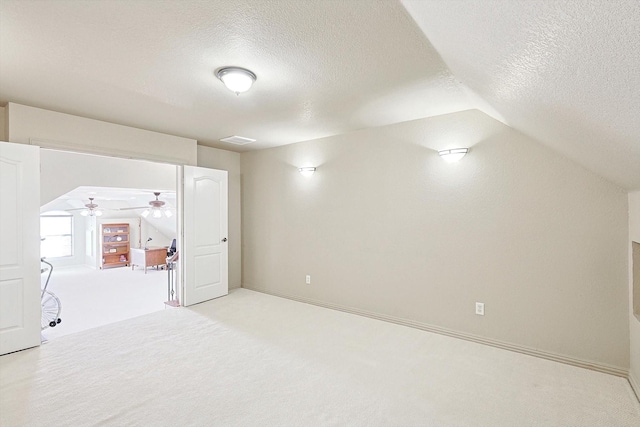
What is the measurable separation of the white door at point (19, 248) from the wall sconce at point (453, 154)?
419 centimetres

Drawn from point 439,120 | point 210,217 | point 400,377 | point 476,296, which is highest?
point 439,120

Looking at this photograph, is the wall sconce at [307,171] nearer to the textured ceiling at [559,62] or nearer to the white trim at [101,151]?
the white trim at [101,151]

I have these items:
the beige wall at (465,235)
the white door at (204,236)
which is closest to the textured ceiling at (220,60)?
the beige wall at (465,235)

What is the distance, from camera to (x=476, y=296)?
3.22 metres

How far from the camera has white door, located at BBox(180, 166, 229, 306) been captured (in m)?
4.48

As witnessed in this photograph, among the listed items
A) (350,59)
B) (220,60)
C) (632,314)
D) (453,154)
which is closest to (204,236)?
(220,60)

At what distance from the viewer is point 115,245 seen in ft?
31.8

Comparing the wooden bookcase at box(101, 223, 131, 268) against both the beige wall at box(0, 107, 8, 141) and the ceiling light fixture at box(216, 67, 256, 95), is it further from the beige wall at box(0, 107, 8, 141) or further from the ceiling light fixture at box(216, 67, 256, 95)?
the ceiling light fixture at box(216, 67, 256, 95)

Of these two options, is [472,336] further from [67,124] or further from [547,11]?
[67,124]

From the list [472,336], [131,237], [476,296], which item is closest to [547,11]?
[476,296]

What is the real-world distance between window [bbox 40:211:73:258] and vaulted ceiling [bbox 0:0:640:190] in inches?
333

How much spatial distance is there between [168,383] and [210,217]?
2.72 metres

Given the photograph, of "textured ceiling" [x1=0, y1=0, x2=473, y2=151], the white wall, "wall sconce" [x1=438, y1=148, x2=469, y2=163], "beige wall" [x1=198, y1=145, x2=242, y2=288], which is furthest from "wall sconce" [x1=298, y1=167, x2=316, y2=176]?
the white wall

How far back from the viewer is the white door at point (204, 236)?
176 inches
